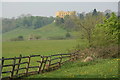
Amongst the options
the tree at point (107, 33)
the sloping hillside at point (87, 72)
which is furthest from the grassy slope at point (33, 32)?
the sloping hillside at point (87, 72)

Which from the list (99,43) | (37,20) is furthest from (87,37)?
(37,20)

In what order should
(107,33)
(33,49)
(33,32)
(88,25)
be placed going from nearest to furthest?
(107,33), (88,25), (33,49), (33,32)

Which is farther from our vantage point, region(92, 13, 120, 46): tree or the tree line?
the tree line

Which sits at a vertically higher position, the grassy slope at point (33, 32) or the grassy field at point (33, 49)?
the grassy slope at point (33, 32)

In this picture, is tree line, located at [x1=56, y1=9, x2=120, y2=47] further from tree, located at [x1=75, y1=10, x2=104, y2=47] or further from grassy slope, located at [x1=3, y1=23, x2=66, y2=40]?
grassy slope, located at [x1=3, y1=23, x2=66, y2=40]

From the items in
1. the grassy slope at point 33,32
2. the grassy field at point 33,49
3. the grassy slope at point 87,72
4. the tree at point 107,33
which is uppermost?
the grassy slope at point 33,32

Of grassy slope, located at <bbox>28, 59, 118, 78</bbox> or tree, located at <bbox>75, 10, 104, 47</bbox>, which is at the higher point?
tree, located at <bbox>75, 10, 104, 47</bbox>

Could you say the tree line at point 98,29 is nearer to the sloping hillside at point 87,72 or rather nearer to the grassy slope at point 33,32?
the sloping hillside at point 87,72

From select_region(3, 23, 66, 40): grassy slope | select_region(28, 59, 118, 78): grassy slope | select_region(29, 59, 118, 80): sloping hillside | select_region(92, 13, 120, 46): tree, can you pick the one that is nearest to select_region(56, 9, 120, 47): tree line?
select_region(92, 13, 120, 46): tree

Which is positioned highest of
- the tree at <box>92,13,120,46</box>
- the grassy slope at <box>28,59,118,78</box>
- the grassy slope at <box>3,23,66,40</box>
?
the grassy slope at <box>3,23,66,40</box>

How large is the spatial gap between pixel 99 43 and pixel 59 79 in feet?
64.1

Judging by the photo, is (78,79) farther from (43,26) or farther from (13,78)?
(43,26)

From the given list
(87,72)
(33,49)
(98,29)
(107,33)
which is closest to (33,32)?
(33,49)

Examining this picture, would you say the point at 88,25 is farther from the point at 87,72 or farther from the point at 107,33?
the point at 87,72
